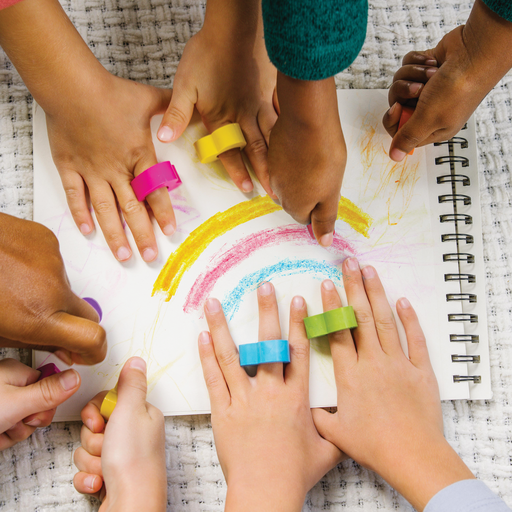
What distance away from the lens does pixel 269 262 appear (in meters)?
0.63

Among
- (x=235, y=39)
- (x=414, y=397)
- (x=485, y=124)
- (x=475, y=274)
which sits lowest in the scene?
(x=414, y=397)

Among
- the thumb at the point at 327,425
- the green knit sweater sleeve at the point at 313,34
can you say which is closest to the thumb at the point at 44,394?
the thumb at the point at 327,425

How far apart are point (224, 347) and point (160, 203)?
0.73 feet

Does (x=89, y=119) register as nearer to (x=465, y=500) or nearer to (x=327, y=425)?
(x=327, y=425)

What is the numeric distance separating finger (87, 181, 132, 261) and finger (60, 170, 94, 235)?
0.5 inches

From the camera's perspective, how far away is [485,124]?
68 cm

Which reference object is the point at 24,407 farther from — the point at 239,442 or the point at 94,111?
the point at 94,111

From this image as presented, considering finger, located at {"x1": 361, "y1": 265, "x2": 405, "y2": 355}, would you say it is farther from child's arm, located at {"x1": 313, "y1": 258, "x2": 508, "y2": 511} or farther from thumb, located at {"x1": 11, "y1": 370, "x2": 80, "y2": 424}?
thumb, located at {"x1": 11, "y1": 370, "x2": 80, "y2": 424}

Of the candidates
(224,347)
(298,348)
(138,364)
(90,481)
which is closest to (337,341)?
(298,348)

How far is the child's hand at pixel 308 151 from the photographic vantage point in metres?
0.41

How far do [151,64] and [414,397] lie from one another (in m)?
0.62

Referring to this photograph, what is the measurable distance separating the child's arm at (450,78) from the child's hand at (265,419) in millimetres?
292

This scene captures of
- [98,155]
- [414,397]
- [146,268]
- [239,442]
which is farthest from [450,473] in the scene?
[98,155]

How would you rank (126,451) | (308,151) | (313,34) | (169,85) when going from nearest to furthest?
(313,34), (308,151), (126,451), (169,85)
